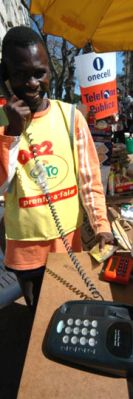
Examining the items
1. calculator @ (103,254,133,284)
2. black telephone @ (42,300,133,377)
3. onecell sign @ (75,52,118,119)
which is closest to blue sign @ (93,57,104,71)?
onecell sign @ (75,52,118,119)

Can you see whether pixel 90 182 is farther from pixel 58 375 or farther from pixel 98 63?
pixel 98 63

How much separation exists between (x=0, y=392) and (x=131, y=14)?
272 centimetres

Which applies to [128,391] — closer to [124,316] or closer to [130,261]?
[124,316]

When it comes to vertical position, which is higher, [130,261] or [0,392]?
[130,261]

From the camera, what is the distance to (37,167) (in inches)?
56.5

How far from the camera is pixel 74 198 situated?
1.54 m

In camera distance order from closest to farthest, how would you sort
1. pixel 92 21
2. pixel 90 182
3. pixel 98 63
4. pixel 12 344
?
pixel 90 182
pixel 12 344
pixel 92 21
pixel 98 63

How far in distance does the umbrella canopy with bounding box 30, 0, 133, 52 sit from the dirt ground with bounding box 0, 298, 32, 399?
2306mm

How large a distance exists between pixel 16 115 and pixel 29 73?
7.0 inches

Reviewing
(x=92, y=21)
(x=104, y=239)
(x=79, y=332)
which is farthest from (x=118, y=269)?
(x=92, y=21)

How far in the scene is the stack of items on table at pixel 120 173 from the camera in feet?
8.38

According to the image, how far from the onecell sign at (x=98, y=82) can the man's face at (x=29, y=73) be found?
3.09m

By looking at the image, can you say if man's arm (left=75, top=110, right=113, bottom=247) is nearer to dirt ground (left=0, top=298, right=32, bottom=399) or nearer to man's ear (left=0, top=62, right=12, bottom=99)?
man's ear (left=0, top=62, right=12, bottom=99)

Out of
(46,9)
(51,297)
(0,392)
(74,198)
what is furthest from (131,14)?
(0,392)
